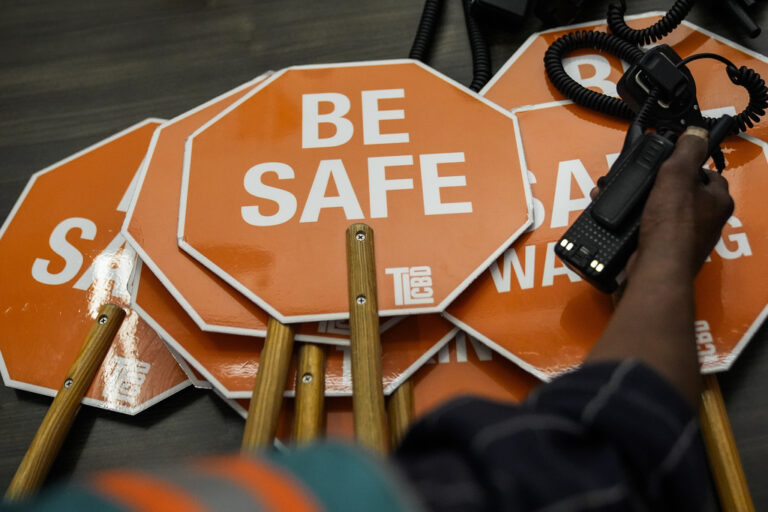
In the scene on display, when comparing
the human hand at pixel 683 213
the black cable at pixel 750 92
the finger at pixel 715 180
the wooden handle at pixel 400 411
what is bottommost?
the wooden handle at pixel 400 411

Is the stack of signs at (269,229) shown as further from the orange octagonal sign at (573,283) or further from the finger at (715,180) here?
the finger at (715,180)

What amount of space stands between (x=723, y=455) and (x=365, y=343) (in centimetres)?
50

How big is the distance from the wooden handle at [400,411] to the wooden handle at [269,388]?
0.53ft

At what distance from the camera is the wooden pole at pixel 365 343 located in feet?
2.47

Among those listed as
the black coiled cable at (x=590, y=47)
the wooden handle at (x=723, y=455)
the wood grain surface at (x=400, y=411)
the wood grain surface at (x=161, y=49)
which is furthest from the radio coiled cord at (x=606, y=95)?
the wood grain surface at (x=400, y=411)

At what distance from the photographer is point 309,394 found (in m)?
0.86

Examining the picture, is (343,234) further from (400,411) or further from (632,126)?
(632,126)

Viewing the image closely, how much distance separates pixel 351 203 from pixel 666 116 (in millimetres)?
525

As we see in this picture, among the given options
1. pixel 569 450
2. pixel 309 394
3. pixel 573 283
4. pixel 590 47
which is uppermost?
pixel 590 47

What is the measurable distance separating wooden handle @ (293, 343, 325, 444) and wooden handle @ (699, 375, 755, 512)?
0.53 meters

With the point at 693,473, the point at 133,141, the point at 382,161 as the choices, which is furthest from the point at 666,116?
the point at 133,141

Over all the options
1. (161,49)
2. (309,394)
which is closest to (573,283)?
(309,394)

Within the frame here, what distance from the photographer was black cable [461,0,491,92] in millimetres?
1187

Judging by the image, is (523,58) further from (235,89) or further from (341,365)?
(341,365)
